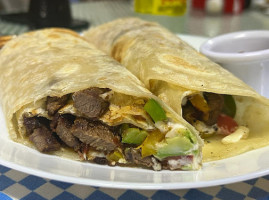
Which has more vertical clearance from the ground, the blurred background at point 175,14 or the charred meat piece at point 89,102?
the charred meat piece at point 89,102

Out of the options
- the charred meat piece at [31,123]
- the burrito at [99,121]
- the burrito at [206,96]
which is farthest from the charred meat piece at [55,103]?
the burrito at [206,96]

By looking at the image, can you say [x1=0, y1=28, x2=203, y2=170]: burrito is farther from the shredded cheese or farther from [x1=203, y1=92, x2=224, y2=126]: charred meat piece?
[x1=203, y1=92, x2=224, y2=126]: charred meat piece

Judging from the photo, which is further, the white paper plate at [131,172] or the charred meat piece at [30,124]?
the charred meat piece at [30,124]

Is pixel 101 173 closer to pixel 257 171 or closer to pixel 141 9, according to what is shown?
pixel 257 171

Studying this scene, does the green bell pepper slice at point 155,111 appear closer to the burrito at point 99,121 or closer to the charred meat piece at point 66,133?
the burrito at point 99,121

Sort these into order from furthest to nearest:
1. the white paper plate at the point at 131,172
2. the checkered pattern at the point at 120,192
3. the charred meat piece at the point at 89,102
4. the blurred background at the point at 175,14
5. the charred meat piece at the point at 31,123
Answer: the blurred background at the point at 175,14 → the charred meat piece at the point at 31,123 → the charred meat piece at the point at 89,102 → the checkered pattern at the point at 120,192 → the white paper plate at the point at 131,172

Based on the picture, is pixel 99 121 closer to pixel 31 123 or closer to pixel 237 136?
pixel 31 123

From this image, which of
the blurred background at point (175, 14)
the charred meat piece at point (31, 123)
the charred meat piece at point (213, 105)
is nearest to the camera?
the charred meat piece at point (31, 123)

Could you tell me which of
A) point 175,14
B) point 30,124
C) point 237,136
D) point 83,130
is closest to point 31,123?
point 30,124
